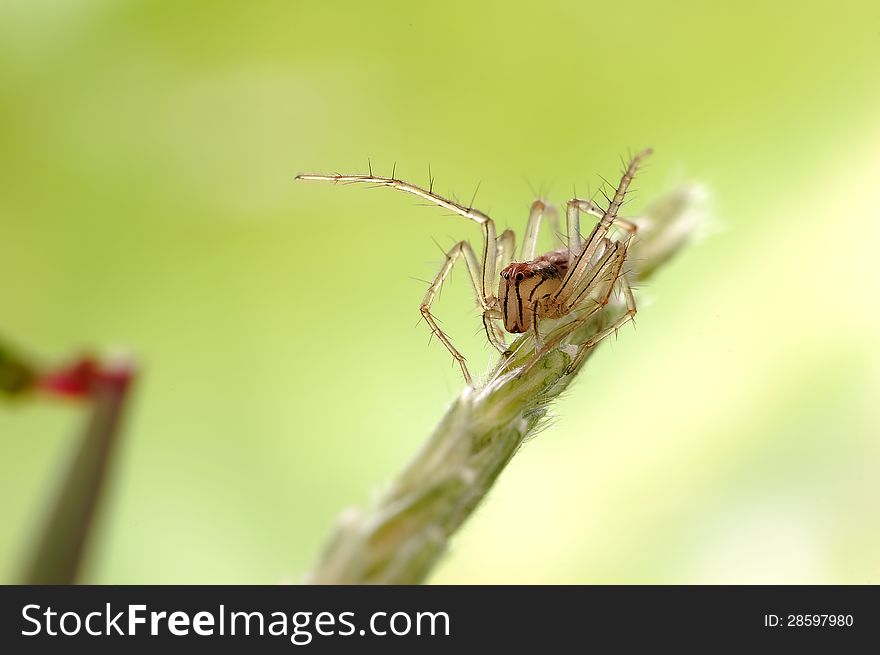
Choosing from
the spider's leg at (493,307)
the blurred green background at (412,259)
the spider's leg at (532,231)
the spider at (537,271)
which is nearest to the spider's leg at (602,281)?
the spider at (537,271)

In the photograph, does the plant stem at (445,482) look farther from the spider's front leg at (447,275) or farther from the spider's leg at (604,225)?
the spider's front leg at (447,275)

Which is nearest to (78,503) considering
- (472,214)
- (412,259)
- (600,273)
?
(600,273)

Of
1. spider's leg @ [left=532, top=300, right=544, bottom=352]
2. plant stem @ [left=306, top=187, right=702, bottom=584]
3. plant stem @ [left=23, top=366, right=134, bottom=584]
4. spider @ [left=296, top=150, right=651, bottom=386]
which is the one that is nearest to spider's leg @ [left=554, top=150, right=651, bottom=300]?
spider @ [left=296, top=150, right=651, bottom=386]

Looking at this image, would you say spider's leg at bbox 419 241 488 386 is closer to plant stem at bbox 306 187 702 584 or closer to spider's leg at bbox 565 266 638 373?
spider's leg at bbox 565 266 638 373

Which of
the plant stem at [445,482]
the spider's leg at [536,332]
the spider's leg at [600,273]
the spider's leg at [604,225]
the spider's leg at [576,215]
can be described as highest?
the spider's leg at [576,215]

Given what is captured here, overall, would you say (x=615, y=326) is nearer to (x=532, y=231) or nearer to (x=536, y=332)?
(x=536, y=332)

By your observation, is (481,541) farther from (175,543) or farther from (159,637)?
(159,637)
